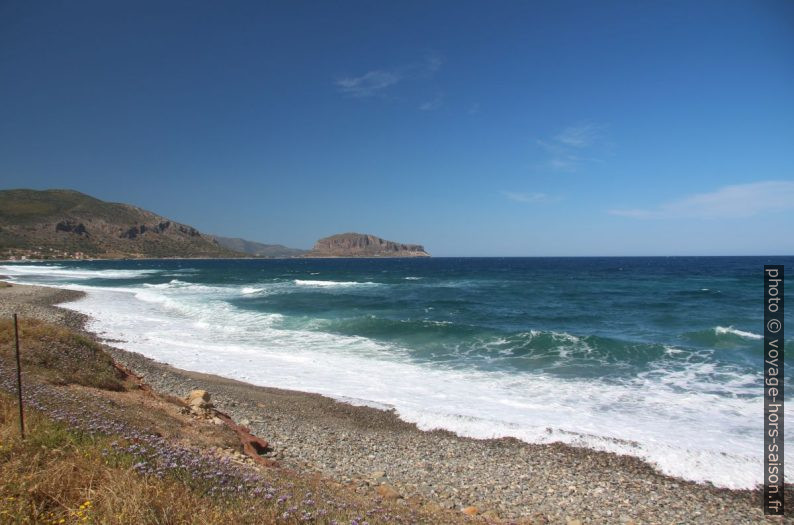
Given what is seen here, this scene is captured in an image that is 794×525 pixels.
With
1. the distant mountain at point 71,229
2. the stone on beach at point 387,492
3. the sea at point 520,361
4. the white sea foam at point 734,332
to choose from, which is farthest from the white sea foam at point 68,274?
the white sea foam at point 734,332

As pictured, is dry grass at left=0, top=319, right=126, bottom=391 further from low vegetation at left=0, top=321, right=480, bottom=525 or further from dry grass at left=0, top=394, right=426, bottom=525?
dry grass at left=0, top=394, right=426, bottom=525

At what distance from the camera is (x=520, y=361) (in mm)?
18047

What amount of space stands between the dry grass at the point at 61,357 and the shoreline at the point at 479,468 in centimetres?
228

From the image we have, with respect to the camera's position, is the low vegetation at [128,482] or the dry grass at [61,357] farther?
the dry grass at [61,357]

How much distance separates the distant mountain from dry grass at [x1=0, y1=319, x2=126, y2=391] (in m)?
151

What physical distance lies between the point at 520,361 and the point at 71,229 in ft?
615

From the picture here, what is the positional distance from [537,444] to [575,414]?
268 cm

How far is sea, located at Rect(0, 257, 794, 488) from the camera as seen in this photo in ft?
34.7

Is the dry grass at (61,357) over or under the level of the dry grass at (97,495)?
under

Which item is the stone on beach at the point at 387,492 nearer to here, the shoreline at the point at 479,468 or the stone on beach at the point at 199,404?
the shoreline at the point at 479,468

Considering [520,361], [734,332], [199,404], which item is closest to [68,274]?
[199,404]

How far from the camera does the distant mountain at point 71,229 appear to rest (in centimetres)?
13912

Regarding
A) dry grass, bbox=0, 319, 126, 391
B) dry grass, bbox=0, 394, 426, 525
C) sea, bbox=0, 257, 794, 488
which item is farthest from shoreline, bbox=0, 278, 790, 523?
dry grass, bbox=0, 394, 426, 525

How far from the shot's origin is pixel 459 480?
7.68m
